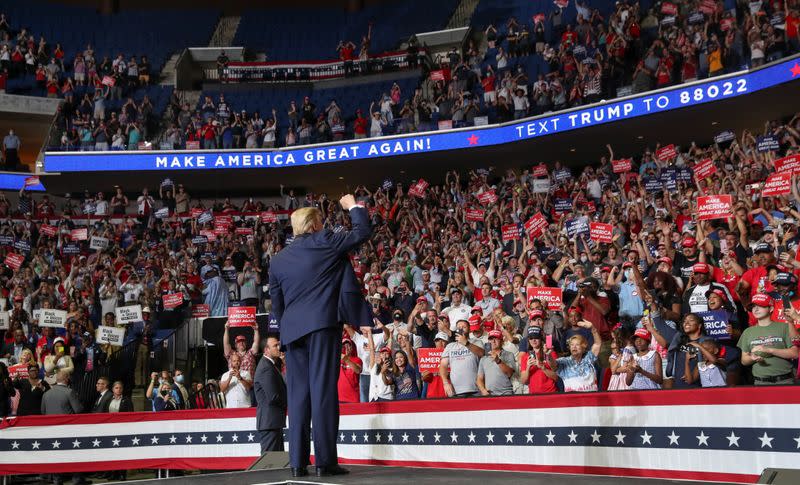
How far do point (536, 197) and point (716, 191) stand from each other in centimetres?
644

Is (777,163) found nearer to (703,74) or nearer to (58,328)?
(703,74)

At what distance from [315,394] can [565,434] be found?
2.18 metres

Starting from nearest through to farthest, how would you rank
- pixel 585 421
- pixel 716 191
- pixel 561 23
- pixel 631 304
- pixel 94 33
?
pixel 585 421 → pixel 631 304 → pixel 716 191 → pixel 561 23 → pixel 94 33

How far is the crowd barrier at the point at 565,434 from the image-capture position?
563cm

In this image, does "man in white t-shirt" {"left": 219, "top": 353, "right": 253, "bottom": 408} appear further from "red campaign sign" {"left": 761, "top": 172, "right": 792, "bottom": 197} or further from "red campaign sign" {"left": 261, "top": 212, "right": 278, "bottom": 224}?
"red campaign sign" {"left": 261, "top": 212, "right": 278, "bottom": 224}

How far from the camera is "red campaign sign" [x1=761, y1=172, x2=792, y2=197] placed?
1184 centimetres

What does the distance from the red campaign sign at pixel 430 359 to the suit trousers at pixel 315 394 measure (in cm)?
491

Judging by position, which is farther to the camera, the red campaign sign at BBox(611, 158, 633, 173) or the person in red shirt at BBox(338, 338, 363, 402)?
the red campaign sign at BBox(611, 158, 633, 173)

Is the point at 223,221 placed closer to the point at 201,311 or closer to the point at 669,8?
the point at 201,311

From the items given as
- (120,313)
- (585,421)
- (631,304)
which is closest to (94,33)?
(120,313)

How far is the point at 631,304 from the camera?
37.4ft

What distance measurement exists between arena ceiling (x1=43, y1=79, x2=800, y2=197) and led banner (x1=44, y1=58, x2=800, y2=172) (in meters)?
0.70

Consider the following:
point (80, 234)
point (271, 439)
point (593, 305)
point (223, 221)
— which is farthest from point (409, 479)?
point (80, 234)

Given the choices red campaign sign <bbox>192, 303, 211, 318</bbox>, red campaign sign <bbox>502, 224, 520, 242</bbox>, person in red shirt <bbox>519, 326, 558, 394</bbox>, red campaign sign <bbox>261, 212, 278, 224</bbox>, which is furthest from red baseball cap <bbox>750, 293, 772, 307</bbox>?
red campaign sign <bbox>261, 212, 278, 224</bbox>
